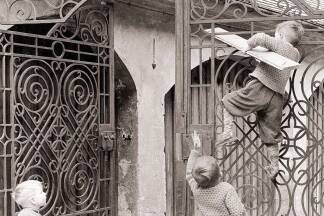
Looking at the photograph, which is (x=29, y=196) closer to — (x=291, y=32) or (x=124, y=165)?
(x=291, y=32)

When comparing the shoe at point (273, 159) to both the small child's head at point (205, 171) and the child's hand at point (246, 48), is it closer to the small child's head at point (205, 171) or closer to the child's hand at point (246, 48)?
the small child's head at point (205, 171)

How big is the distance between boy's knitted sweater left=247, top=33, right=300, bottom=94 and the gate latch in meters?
1.90

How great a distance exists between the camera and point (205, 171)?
4488mm

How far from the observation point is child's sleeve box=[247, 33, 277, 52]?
4637mm

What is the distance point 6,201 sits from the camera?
17.3 feet

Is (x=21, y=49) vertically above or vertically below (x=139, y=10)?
below

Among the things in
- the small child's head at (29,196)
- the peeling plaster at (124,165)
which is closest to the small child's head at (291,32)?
the small child's head at (29,196)

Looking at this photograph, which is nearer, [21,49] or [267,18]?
[267,18]

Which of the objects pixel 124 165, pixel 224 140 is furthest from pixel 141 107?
pixel 224 140

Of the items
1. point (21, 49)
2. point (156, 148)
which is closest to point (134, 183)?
point (156, 148)

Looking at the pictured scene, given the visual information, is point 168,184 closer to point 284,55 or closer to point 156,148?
point 156,148

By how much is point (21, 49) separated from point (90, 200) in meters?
1.68

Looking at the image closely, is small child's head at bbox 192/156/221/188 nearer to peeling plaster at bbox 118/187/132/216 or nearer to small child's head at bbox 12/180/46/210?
small child's head at bbox 12/180/46/210

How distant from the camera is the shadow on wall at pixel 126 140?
24.0 feet
